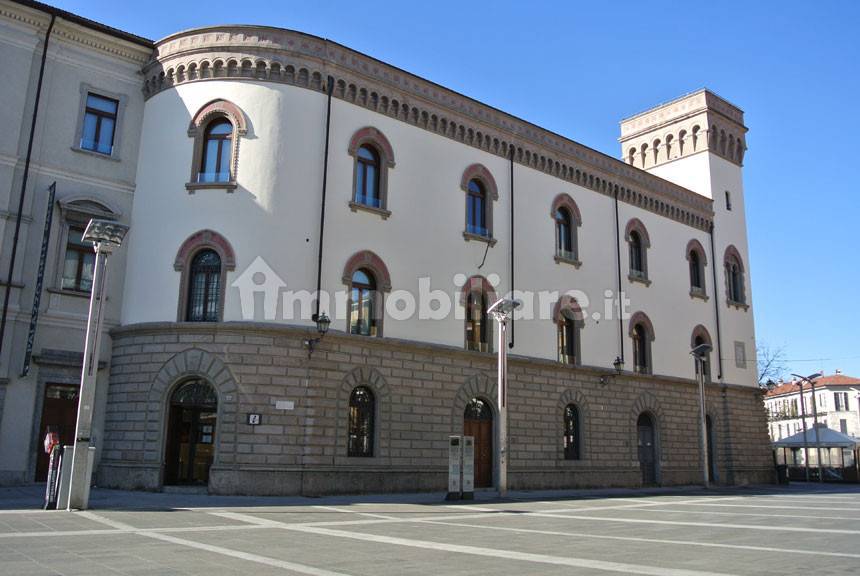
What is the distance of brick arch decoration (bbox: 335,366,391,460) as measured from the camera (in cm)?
2284

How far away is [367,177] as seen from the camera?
25516 millimetres

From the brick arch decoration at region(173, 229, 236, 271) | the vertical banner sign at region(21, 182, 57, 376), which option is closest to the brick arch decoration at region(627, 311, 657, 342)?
the brick arch decoration at region(173, 229, 236, 271)

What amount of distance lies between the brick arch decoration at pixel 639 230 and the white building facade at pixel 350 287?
3.90 ft

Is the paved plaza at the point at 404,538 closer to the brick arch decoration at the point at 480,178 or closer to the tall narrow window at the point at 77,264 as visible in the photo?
the tall narrow window at the point at 77,264

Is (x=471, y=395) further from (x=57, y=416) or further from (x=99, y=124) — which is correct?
(x=99, y=124)

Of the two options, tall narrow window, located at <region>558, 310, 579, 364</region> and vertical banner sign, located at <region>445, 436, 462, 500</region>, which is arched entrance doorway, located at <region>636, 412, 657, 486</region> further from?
vertical banner sign, located at <region>445, 436, 462, 500</region>

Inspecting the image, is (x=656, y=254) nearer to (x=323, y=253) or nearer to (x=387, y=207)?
(x=387, y=207)

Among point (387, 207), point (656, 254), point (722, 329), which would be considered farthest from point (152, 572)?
point (722, 329)

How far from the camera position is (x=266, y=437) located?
2139 cm

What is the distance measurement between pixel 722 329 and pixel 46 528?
33606 mm

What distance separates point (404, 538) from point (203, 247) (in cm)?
1323

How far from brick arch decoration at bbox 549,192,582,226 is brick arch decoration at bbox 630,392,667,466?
324 inches

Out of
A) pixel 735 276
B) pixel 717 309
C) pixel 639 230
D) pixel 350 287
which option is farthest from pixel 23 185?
pixel 735 276

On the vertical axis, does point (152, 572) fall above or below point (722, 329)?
below
